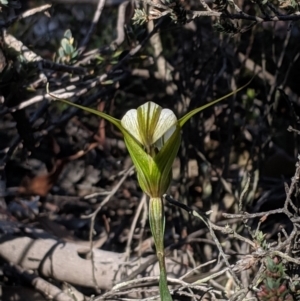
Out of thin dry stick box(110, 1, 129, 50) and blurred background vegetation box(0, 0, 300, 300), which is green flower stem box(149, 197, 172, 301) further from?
thin dry stick box(110, 1, 129, 50)

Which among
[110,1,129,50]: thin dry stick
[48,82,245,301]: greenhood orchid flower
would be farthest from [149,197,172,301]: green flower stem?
[110,1,129,50]: thin dry stick

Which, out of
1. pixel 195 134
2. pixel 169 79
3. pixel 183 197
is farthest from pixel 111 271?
pixel 169 79

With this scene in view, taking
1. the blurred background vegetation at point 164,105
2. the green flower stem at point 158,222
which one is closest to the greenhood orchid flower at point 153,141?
the green flower stem at point 158,222

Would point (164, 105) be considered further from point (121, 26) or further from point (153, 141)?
point (153, 141)

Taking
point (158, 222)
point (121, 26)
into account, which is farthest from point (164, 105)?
point (158, 222)

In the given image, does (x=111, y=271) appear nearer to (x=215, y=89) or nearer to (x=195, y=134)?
(x=195, y=134)

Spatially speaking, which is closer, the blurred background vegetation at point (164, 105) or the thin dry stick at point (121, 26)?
the blurred background vegetation at point (164, 105)

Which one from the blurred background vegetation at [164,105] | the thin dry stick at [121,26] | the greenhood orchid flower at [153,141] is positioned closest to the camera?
the greenhood orchid flower at [153,141]

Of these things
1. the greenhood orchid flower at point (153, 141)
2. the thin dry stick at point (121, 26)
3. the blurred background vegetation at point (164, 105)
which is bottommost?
the blurred background vegetation at point (164, 105)

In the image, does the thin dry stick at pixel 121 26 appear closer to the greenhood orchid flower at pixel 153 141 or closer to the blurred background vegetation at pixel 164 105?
the blurred background vegetation at pixel 164 105

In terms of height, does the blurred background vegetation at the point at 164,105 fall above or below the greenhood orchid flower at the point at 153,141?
below

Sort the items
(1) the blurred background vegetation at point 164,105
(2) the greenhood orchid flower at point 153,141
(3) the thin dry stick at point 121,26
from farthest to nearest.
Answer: (3) the thin dry stick at point 121,26, (1) the blurred background vegetation at point 164,105, (2) the greenhood orchid flower at point 153,141
